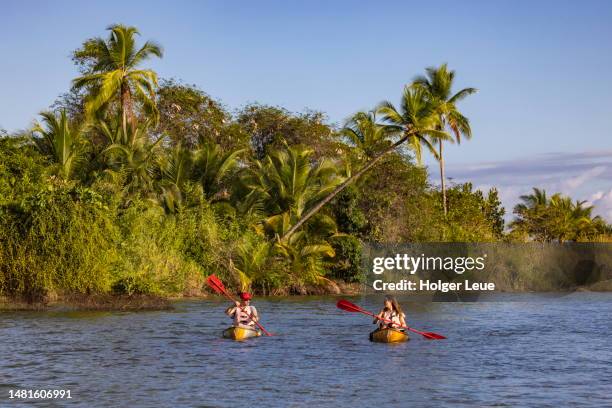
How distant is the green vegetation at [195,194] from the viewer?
39094mm

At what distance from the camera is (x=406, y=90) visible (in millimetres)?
50719

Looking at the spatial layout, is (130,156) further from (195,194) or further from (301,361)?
(301,361)

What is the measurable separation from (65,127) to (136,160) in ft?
12.6

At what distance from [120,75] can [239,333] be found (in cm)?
2599

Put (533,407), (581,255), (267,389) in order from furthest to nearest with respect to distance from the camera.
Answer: (581,255)
(267,389)
(533,407)

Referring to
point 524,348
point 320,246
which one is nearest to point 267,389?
point 524,348

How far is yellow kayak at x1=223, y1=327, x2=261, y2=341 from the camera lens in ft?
98.1

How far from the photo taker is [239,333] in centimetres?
2991

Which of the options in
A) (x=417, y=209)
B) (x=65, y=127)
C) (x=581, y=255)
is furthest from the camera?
(x=581, y=255)

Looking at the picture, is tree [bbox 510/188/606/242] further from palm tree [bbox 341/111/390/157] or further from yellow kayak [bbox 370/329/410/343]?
yellow kayak [bbox 370/329/410/343]

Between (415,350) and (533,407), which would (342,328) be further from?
(533,407)

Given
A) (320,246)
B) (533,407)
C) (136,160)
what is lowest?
(533,407)
